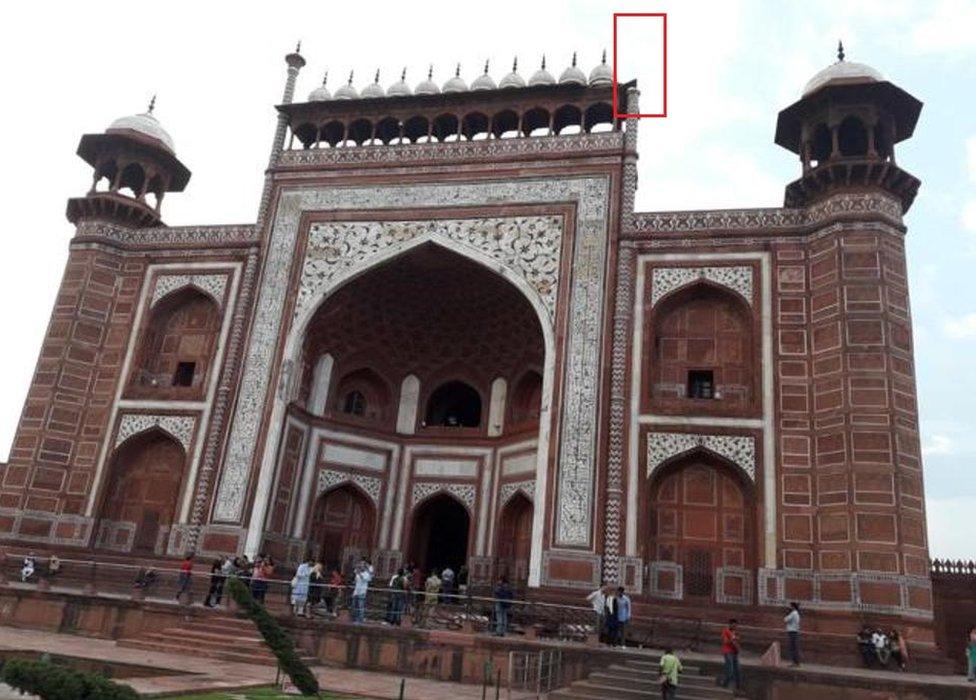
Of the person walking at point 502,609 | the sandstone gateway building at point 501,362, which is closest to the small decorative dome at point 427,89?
the sandstone gateway building at point 501,362

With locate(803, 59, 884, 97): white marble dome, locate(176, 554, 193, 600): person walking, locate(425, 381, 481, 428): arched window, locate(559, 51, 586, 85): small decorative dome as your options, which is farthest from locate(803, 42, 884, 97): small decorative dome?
locate(176, 554, 193, 600): person walking

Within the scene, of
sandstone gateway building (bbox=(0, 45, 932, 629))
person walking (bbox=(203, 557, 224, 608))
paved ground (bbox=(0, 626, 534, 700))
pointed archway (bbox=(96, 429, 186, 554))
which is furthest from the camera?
pointed archway (bbox=(96, 429, 186, 554))

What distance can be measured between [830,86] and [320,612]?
40.9ft

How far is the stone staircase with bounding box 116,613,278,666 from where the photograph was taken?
10500 millimetres

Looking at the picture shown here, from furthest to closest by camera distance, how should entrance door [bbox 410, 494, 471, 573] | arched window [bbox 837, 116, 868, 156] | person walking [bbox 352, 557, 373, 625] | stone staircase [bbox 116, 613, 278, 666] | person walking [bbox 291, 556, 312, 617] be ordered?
entrance door [bbox 410, 494, 471, 573] → arched window [bbox 837, 116, 868, 156] → person walking [bbox 291, 556, 312, 617] → person walking [bbox 352, 557, 373, 625] → stone staircase [bbox 116, 613, 278, 666]

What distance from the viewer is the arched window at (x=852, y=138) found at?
49.6 feet

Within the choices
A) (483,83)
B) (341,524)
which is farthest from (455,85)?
(341,524)

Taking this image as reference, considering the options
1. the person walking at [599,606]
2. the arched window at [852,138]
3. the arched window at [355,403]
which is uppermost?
the arched window at [852,138]

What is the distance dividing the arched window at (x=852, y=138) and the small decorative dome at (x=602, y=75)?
467 cm

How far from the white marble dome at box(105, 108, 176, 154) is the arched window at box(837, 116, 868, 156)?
1455 cm

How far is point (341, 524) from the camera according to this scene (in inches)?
680

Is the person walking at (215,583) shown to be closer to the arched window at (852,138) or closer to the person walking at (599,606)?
the person walking at (599,606)

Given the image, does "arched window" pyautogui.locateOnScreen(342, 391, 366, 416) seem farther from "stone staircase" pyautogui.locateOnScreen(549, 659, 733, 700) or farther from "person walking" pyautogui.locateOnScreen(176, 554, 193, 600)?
"stone staircase" pyautogui.locateOnScreen(549, 659, 733, 700)

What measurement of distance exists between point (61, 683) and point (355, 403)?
14178mm
